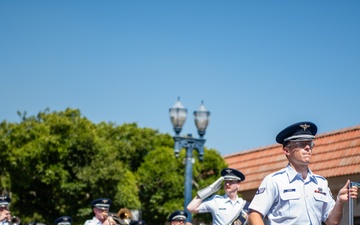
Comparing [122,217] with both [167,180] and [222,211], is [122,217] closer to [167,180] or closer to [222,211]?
[222,211]

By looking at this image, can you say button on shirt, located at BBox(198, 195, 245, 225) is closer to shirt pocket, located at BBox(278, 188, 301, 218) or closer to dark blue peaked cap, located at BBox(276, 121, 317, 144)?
dark blue peaked cap, located at BBox(276, 121, 317, 144)

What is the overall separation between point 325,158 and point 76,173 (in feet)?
44.6

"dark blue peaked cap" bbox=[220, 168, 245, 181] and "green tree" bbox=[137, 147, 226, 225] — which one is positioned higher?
"green tree" bbox=[137, 147, 226, 225]

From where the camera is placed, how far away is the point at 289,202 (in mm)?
8781

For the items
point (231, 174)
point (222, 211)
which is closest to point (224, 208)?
point (222, 211)

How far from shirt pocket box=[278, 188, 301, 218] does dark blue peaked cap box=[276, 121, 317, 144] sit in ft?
1.46

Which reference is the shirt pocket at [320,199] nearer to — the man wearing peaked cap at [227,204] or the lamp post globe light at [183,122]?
the man wearing peaked cap at [227,204]

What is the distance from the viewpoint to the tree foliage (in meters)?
41.2

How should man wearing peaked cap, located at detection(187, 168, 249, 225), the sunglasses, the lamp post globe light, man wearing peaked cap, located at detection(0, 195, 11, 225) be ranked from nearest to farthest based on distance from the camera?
the sunglasses
man wearing peaked cap, located at detection(187, 168, 249, 225)
man wearing peaked cap, located at detection(0, 195, 11, 225)
the lamp post globe light

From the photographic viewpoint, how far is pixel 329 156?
1212 inches

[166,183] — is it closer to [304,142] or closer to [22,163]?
[22,163]

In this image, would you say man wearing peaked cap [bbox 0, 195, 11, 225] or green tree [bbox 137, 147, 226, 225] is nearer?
man wearing peaked cap [bbox 0, 195, 11, 225]

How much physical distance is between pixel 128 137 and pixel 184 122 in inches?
856

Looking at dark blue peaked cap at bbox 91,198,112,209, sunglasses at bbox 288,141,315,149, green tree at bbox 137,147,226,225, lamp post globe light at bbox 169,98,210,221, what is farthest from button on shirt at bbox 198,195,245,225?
green tree at bbox 137,147,226,225
